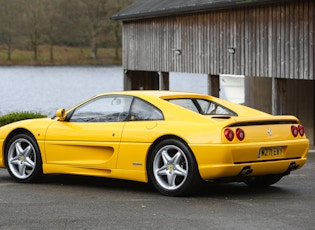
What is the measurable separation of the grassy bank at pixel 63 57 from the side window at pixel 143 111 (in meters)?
85.0

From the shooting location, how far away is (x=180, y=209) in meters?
9.23

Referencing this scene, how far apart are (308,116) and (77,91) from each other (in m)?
45.2

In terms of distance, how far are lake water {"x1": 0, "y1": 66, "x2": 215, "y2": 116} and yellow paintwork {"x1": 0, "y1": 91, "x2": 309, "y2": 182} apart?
3679 cm

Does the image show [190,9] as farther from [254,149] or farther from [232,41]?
[254,149]

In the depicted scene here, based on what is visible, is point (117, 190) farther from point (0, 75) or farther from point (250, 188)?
point (0, 75)

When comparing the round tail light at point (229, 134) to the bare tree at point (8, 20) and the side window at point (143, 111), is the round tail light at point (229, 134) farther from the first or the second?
the bare tree at point (8, 20)

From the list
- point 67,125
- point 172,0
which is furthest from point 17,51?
point 67,125

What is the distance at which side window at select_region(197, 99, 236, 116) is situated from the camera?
1098cm

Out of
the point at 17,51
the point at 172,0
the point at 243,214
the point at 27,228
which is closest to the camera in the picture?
the point at 27,228

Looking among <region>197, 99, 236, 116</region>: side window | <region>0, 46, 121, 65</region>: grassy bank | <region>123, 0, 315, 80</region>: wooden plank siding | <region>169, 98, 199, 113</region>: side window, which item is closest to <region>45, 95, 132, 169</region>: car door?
<region>169, 98, 199, 113</region>: side window

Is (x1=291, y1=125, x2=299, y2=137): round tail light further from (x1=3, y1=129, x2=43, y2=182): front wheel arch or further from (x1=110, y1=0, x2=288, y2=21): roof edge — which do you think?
(x1=110, y1=0, x2=288, y2=21): roof edge

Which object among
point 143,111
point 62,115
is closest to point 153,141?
point 143,111

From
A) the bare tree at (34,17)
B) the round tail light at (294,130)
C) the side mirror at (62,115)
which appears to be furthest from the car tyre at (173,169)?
the bare tree at (34,17)

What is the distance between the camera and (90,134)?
11.0 meters
